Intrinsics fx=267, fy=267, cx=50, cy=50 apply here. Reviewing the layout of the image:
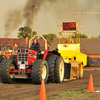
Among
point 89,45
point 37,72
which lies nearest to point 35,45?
point 37,72

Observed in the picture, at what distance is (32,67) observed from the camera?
12.1 m

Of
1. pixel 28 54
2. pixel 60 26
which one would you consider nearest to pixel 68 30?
pixel 60 26

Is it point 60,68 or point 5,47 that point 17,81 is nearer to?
point 60,68

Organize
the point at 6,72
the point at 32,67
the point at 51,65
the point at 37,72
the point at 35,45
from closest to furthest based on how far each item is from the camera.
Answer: the point at 37,72 → the point at 32,67 → the point at 6,72 → the point at 51,65 → the point at 35,45

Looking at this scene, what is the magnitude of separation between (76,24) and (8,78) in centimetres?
1091

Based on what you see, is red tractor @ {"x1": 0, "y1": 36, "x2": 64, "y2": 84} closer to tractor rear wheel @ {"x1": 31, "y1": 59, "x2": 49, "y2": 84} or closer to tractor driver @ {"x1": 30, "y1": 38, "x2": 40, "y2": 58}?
tractor rear wheel @ {"x1": 31, "y1": 59, "x2": 49, "y2": 84}

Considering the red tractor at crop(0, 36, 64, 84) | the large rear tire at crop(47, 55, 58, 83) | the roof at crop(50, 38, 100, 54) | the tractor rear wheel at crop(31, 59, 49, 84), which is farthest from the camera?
the roof at crop(50, 38, 100, 54)

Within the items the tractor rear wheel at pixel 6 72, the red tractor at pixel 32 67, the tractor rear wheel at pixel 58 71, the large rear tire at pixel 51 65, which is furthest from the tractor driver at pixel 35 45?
the tractor rear wheel at pixel 6 72

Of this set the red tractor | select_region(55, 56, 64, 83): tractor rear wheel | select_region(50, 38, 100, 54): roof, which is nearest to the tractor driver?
the red tractor

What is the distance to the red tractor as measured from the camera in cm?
1215

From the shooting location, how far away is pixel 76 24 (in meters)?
22.1

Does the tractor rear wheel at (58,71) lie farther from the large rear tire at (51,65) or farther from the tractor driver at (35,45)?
the tractor driver at (35,45)

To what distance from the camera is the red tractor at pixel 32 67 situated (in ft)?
39.9

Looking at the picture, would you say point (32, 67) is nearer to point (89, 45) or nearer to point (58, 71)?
point (58, 71)
